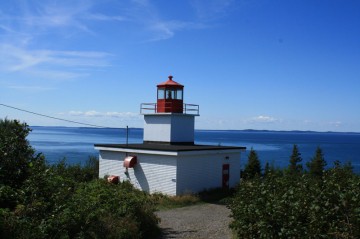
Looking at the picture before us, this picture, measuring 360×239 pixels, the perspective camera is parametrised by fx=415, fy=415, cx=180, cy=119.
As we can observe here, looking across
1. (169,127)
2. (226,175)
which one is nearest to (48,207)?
(169,127)

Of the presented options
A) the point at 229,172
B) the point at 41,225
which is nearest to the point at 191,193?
the point at 229,172

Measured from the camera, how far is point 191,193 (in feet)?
64.9

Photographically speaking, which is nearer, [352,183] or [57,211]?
[352,183]

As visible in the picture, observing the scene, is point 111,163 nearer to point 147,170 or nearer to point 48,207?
point 147,170

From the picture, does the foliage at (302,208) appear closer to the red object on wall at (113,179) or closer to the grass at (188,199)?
the grass at (188,199)

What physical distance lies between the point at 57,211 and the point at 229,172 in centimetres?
1370

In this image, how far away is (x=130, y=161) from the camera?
2075cm

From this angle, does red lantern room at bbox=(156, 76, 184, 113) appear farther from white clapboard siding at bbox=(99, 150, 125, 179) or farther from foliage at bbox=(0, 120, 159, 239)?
foliage at bbox=(0, 120, 159, 239)

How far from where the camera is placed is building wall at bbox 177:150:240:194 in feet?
64.4

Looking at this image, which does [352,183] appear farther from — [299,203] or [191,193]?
[191,193]

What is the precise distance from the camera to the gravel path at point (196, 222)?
12.2m

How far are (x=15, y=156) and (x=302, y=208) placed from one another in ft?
23.9

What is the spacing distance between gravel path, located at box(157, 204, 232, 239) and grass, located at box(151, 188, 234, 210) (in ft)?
2.17

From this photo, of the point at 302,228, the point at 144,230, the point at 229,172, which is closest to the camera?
the point at 302,228
